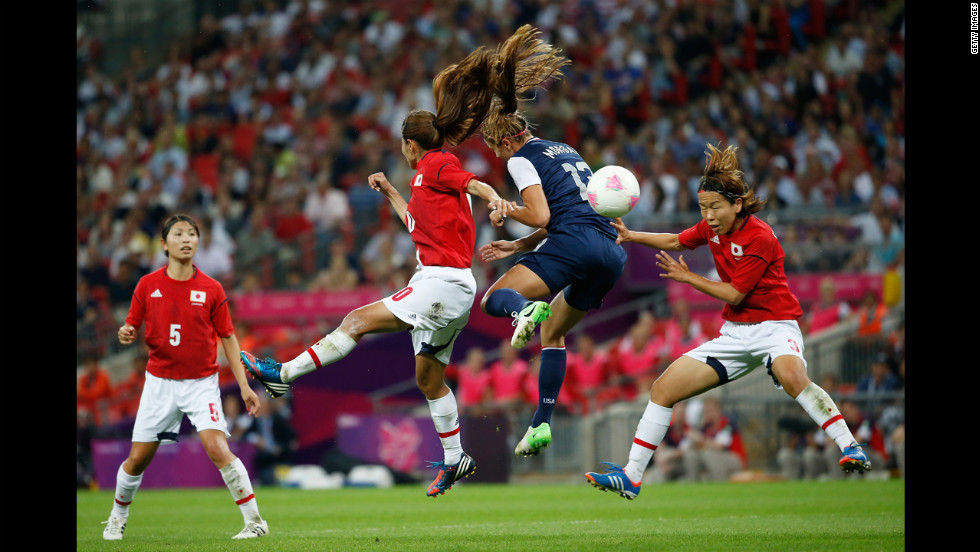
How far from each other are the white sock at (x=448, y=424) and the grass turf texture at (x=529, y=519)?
1.91 feet

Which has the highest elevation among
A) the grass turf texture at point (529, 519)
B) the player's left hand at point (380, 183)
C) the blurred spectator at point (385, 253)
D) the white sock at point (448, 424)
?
the blurred spectator at point (385, 253)

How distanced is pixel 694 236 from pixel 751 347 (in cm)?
92

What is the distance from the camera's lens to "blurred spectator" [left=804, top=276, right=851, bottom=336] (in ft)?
49.3

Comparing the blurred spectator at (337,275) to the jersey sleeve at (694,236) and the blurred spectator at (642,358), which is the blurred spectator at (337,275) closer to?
the blurred spectator at (642,358)

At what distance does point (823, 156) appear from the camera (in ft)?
59.1

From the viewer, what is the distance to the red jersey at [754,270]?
24.4 feet

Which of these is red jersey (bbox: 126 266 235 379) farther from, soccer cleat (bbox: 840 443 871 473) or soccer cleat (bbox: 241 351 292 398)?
soccer cleat (bbox: 840 443 871 473)

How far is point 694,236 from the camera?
25.9 feet

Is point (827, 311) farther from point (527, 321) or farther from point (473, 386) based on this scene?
point (527, 321)

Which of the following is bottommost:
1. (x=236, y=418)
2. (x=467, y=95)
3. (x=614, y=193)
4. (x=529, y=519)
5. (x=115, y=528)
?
(x=529, y=519)

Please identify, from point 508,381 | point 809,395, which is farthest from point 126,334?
point 508,381

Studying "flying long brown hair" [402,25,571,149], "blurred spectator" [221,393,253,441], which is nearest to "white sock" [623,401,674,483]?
"flying long brown hair" [402,25,571,149]

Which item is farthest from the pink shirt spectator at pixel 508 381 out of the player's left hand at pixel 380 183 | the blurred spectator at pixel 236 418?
the player's left hand at pixel 380 183

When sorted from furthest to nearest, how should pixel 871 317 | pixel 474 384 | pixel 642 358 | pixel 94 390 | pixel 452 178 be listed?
1. pixel 94 390
2. pixel 474 384
3. pixel 642 358
4. pixel 871 317
5. pixel 452 178
